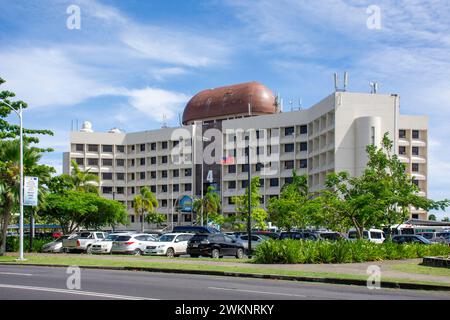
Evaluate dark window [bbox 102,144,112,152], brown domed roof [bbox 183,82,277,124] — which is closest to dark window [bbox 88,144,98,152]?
dark window [bbox 102,144,112,152]

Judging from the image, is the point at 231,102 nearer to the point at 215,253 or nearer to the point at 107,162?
the point at 107,162

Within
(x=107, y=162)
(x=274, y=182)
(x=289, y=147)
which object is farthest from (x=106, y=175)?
(x=289, y=147)

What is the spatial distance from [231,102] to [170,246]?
59.4m

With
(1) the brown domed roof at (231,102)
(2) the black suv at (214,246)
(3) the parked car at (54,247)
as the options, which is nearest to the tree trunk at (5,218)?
(3) the parked car at (54,247)

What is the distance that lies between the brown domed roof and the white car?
5633 cm

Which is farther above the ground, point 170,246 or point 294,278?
point 294,278

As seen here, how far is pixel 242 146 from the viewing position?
90312 millimetres

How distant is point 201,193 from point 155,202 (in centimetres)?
735

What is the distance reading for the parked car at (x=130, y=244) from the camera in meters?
38.8

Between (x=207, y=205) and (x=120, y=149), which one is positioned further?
(x=120, y=149)

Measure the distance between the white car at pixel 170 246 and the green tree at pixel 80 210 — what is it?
1012 cm

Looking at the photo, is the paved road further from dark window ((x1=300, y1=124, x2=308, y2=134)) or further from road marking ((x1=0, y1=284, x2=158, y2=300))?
dark window ((x1=300, y1=124, x2=308, y2=134))
